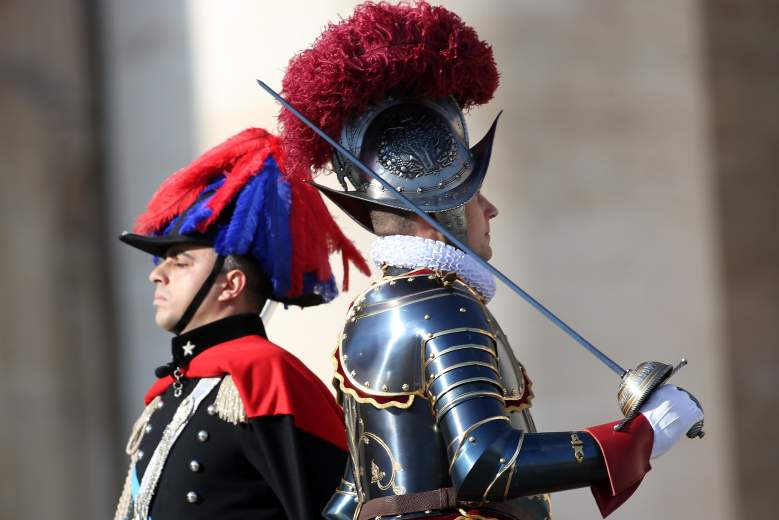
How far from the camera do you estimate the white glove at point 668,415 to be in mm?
3145

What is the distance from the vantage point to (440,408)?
3.14 m

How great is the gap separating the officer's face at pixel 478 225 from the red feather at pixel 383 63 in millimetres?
290

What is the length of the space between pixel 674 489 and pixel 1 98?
3.54m

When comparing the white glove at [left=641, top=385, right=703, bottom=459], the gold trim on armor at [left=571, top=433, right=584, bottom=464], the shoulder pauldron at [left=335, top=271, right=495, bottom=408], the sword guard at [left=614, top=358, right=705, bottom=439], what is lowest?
the gold trim on armor at [left=571, top=433, right=584, bottom=464]

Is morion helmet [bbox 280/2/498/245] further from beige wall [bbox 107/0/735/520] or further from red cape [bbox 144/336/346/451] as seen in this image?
beige wall [bbox 107/0/735/520]

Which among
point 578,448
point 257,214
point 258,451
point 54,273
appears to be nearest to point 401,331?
point 578,448

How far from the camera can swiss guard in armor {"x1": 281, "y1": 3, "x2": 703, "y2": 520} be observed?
310cm

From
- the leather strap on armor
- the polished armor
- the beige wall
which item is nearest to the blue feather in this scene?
the beige wall

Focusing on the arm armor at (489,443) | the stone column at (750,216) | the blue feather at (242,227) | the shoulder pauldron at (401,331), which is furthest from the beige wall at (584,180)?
the arm armor at (489,443)

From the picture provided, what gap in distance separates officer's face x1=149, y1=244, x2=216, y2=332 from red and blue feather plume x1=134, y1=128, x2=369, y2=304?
6 cm

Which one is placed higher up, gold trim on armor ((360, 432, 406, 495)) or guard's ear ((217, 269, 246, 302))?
guard's ear ((217, 269, 246, 302))

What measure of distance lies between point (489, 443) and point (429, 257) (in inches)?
22.4

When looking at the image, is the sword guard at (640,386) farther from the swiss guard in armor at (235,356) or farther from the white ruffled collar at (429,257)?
the swiss guard in armor at (235,356)

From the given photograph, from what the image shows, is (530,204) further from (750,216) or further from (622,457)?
(622,457)
